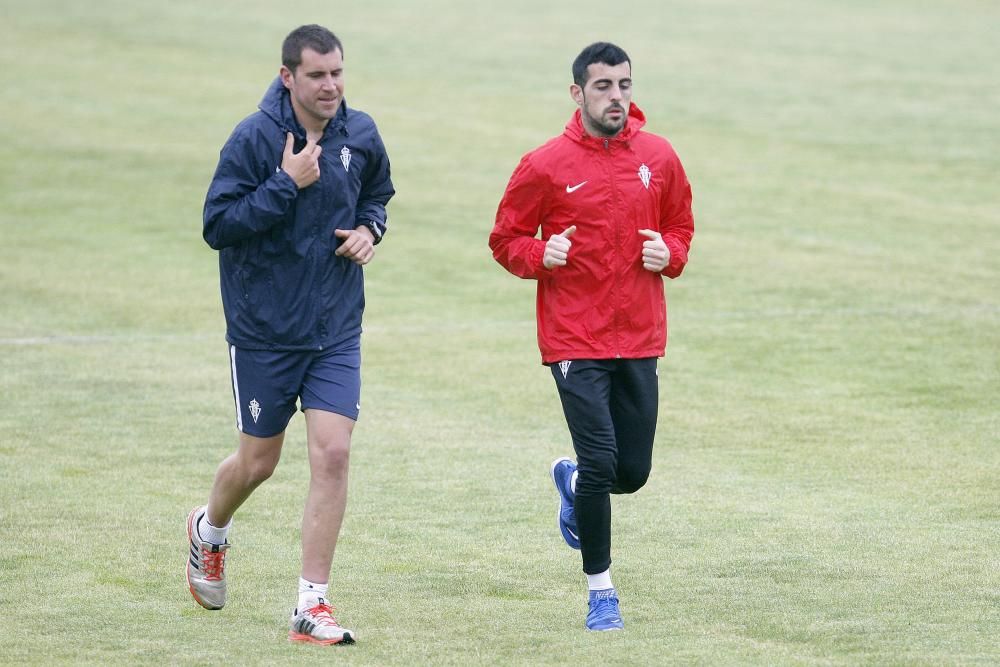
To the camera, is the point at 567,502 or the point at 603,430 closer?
the point at 603,430

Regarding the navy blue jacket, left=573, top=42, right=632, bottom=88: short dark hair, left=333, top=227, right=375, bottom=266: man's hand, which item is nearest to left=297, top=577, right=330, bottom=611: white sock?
the navy blue jacket

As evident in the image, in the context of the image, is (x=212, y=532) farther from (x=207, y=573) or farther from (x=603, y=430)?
(x=603, y=430)

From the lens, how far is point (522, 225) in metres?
7.27

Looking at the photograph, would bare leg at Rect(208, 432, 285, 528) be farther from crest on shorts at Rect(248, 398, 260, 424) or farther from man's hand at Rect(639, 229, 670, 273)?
man's hand at Rect(639, 229, 670, 273)

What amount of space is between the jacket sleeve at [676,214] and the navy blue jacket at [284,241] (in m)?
1.36

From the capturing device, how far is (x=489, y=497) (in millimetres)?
9391

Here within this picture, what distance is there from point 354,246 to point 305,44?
85 centimetres

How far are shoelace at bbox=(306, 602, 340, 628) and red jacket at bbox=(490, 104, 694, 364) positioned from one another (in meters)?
1.40

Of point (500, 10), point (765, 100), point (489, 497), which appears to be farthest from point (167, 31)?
point (489, 497)

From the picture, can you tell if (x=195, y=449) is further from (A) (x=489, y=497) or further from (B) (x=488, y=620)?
(B) (x=488, y=620)

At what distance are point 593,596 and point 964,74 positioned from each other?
25.5 m

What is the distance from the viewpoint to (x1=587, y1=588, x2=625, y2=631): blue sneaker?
6805 mm

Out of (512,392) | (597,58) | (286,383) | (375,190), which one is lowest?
(512,392)

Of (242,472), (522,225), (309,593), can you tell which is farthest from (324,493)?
(522,225)
